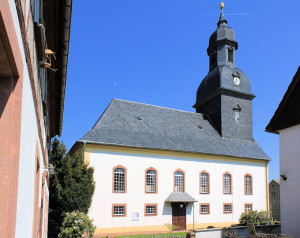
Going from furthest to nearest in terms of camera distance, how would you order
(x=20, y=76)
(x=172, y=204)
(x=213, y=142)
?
(x=213, y=142) → (x=172, y=204) → (x=20, y=76)

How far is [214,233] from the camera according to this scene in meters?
14.6

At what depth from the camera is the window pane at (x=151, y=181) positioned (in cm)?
2515

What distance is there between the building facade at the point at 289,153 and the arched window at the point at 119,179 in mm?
13347

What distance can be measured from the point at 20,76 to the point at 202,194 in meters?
26.4

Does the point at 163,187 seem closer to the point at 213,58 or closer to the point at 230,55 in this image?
the point at 213,58

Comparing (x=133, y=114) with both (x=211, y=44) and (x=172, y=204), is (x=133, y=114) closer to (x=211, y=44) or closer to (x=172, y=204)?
(x=172, y=204)

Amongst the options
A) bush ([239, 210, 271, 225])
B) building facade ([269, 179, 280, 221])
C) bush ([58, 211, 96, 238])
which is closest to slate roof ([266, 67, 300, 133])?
→ bush ([58, 211, 96, 238])

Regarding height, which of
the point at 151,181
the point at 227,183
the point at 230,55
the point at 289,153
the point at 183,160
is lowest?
the point at 227,183

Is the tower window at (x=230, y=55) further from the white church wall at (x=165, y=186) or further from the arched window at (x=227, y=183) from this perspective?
the arched window at (x=227, y=183)

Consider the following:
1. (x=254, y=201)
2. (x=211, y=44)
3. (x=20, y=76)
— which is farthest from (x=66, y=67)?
(x=211, y=44)

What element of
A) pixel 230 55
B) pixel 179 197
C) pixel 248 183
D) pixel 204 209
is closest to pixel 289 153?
pixel 179 197

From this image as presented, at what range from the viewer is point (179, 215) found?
25.6 meters

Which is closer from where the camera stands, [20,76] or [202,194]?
[20,76]

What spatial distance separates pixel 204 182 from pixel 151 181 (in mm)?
5549
